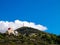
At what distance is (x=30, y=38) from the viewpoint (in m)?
37.2

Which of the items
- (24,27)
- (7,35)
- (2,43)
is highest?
(24,27)

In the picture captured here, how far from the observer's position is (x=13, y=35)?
38844mm

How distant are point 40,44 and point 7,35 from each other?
7514 millimetres

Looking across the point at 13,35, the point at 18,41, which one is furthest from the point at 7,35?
the point at 18,41

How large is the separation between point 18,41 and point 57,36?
13.0 meters

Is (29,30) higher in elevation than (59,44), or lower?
higher

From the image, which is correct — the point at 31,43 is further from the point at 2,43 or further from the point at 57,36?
the point at 57,36

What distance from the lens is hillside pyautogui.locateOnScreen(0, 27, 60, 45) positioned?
32.9m

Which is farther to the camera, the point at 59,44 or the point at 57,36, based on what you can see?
the point at 57,36

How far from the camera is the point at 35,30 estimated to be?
151ft

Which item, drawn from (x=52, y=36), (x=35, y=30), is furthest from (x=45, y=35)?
(x=35, y=30)

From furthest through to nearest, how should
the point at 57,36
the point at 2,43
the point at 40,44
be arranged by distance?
the point at 57,36 < the point at 40,44 < the point at 2,43

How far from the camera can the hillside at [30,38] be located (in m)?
32.9

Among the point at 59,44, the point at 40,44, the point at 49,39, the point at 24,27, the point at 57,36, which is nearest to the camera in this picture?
the point at 40,44
